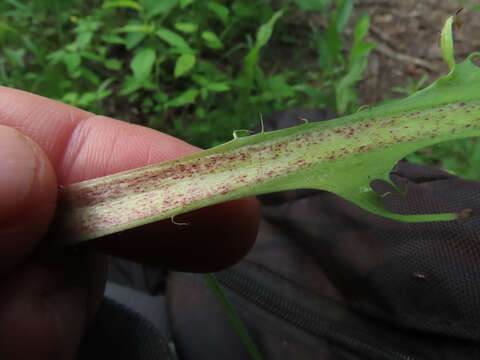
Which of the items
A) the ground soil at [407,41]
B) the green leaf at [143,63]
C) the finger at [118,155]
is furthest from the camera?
the ground soil at [407,41]

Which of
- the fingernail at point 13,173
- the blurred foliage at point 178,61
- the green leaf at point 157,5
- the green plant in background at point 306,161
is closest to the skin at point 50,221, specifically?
the fingernail at point 13,173

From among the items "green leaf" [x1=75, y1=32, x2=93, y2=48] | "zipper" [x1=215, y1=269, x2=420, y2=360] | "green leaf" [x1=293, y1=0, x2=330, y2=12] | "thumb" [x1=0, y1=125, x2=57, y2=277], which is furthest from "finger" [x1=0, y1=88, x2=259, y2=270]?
"green leaf" [x1=293, y1=0, x2=330, y2=12]

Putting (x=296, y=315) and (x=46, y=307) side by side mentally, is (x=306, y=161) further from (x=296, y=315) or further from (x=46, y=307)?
(x=46, y=307)

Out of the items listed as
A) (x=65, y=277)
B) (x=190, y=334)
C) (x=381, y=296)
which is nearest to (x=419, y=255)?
(x=381, y=296)

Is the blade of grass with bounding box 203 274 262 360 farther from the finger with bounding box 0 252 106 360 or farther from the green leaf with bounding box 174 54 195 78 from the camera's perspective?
the green leaf with bounding box 174 54 195 78

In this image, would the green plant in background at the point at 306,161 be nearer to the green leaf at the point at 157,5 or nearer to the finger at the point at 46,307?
the finger at the point at 46,307

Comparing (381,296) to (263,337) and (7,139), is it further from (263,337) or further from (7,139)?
(7,139)

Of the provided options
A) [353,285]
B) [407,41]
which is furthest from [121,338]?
[407,41]
